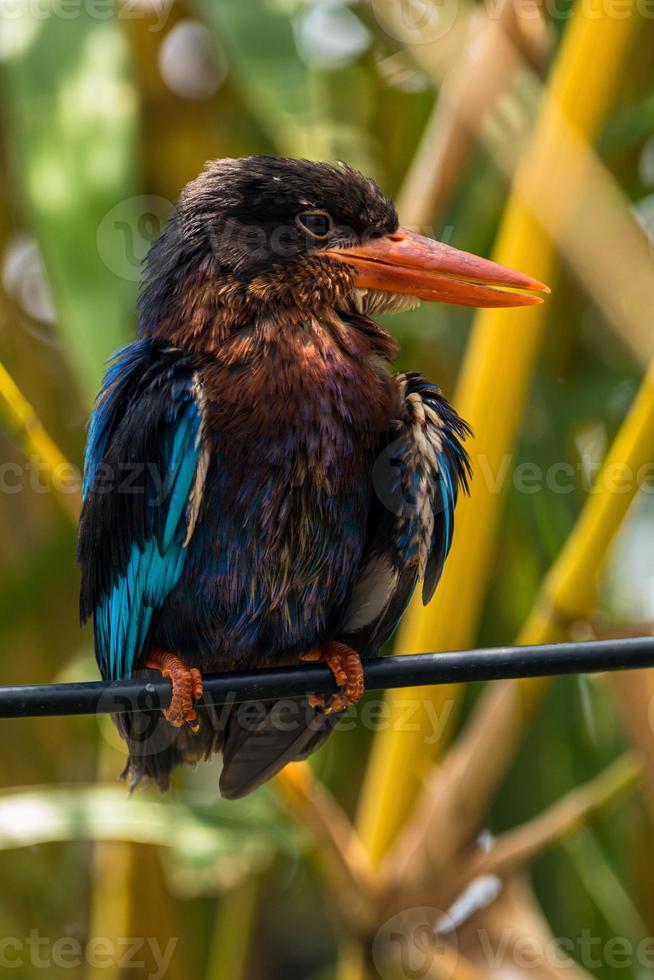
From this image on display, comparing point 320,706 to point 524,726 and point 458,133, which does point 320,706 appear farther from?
point 458,133

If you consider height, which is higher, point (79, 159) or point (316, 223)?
point (316, 223)

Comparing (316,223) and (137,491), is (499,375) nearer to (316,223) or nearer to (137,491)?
(316,223)

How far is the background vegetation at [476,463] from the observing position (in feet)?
9.86

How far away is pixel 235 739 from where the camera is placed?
2820 millimetres

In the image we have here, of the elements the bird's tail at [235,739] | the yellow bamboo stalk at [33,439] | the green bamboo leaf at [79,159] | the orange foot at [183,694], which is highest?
the green bamboo leaf at [79,159]

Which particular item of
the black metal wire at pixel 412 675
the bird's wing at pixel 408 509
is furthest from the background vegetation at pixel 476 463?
the black metal wire at pixel 412 675

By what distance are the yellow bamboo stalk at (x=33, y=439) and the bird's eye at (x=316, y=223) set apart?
65cm

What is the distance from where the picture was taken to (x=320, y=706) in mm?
2662

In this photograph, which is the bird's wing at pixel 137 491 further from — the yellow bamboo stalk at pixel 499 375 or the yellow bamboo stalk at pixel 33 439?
the yellow bamboo stalk at pixel 499 375

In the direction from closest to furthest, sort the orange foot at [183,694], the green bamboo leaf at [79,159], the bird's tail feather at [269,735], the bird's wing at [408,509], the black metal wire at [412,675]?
1. the black metal wire at [412,675]
2. the orange foot at [183,694]
3. the bird's wing at [408,509]
4. the bird's tail feather at [269,735]
5. the green bamboo leaf at [79,159]

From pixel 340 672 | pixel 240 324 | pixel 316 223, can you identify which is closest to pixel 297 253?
pixel 316 223

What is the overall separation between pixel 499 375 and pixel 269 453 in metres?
0.68

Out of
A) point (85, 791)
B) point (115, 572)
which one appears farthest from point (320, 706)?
point (85, 791)

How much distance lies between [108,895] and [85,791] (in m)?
0.84
